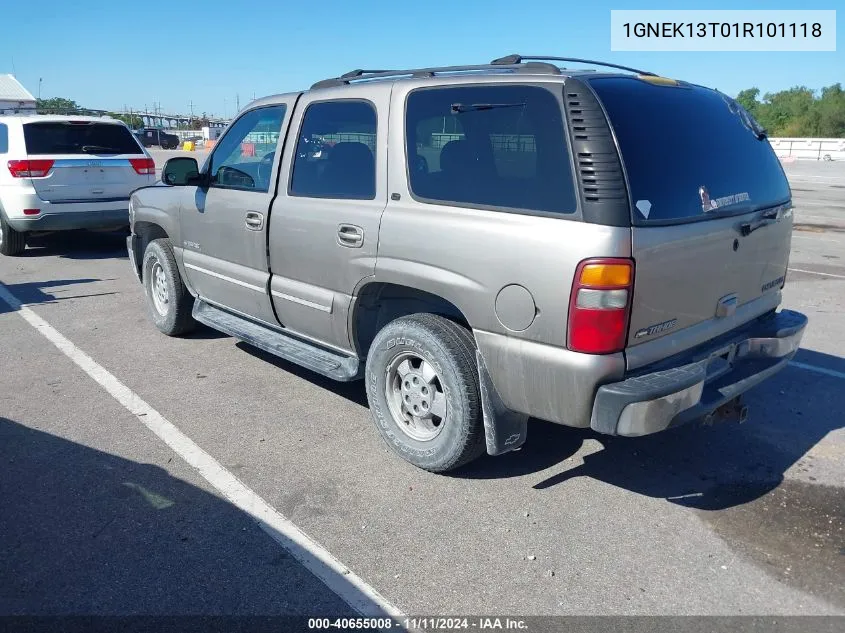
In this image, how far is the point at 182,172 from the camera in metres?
5.39

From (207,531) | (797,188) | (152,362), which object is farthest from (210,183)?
(797,188)

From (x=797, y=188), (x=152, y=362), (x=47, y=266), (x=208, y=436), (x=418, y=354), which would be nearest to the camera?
(x=418, y=354)

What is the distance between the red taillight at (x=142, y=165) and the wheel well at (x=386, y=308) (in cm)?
695

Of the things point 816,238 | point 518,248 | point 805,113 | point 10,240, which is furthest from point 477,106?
point 805,113

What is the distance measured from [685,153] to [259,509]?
2657 mm

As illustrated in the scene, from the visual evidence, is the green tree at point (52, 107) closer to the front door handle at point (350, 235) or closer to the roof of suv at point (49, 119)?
the roof of suv at point (49, 119)

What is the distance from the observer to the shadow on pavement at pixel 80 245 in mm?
10242

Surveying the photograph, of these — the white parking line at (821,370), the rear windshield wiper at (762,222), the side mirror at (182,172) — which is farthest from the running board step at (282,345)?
the white parking line at (821,370)

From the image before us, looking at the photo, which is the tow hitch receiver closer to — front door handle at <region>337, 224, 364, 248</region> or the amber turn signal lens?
the amber turn signal lens

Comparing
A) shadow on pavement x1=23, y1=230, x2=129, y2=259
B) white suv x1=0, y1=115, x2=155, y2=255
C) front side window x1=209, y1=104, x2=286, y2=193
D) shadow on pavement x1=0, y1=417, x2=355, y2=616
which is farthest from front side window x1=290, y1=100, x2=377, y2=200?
shadow on pavement x1=23, y1=230, x2=129, y2=259

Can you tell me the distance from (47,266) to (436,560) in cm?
812

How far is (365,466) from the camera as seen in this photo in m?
4.02

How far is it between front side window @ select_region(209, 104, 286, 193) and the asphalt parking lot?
143cm

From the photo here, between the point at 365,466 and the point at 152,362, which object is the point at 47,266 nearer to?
the point at 152,362
